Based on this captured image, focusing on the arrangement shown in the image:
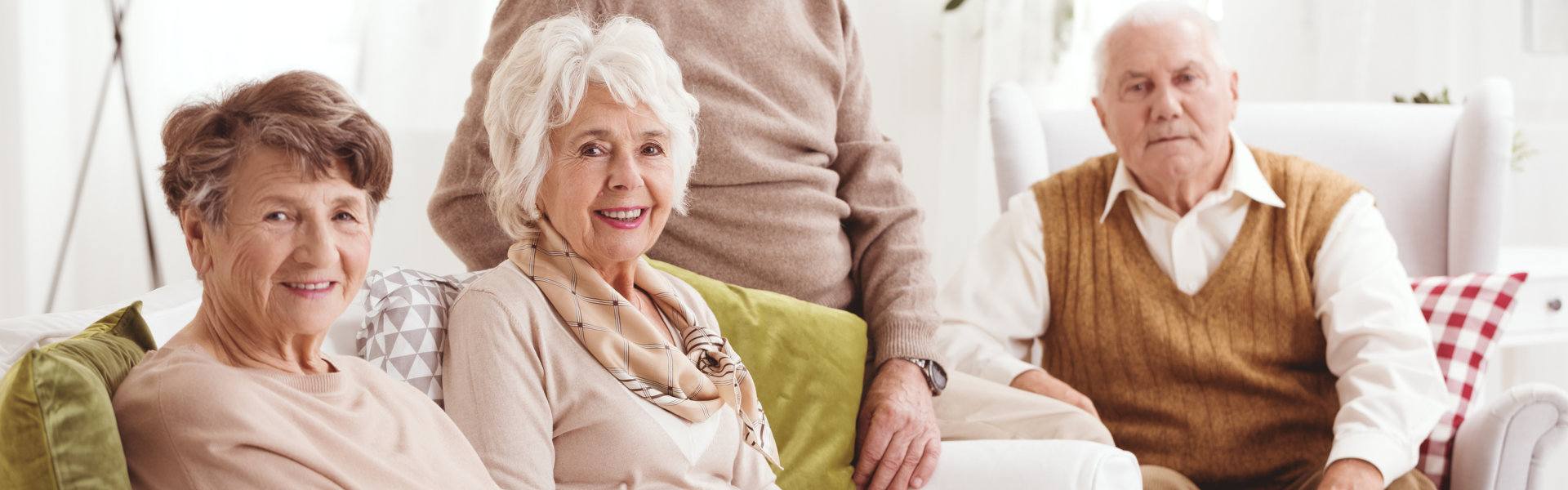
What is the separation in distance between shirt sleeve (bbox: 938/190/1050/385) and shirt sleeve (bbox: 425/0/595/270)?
0.94 metres

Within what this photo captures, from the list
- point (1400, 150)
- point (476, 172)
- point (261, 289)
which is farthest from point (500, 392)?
point (1400, 150)

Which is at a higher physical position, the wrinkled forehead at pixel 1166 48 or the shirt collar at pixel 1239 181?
the wrinkled forehead at pixel 1166 48

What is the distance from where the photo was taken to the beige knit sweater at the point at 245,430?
2.22ft

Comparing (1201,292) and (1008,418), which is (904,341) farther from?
(1201,292)

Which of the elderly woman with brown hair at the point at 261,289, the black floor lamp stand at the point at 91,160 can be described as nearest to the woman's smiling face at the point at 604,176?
the elderly woman with brown hair at the point at 261,289

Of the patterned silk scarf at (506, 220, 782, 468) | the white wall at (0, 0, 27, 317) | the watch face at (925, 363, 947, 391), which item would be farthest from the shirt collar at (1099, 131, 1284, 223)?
the white wall at (0, 0, 27, 317)

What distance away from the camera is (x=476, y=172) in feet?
4.36

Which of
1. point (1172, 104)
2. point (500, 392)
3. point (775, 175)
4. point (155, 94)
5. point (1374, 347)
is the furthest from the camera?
point (155, 94)

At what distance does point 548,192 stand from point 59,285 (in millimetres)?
1947

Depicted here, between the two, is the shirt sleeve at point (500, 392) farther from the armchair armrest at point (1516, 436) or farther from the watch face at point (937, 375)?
the armchair armrest at point (1516, 436)

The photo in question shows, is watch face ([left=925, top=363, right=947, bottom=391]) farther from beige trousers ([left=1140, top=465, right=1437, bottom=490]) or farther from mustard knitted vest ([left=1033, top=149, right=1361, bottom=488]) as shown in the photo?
mustard knitted vest ([left=1033, top=149, right=1361, bottom=488])

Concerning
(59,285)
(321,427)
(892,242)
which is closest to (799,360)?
(892,242)

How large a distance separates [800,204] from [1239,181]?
87 cm

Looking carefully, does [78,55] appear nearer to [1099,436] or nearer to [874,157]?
[874,157]
